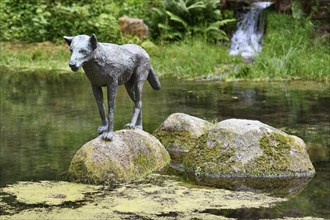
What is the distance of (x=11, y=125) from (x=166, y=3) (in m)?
13.5

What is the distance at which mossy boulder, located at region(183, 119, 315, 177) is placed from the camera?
25.4ft

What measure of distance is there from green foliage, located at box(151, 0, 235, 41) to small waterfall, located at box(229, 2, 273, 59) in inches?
21.3

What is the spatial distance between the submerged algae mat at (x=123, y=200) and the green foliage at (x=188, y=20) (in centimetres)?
1554

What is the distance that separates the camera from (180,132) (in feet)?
30.6

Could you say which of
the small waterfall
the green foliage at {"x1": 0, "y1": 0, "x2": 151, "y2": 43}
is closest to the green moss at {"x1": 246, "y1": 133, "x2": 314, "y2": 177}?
the small waterfall

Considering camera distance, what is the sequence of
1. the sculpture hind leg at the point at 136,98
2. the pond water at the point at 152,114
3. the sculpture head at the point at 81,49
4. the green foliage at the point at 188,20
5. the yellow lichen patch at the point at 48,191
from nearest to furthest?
1. the yellow lichen patch at the point at 48,191
2. the sculpture head at the point at 81,49
3. the pond water at the point at 152,114
4. the sculpture hind leg at the point at 136,98
5. the green foliage at the point at 188,20

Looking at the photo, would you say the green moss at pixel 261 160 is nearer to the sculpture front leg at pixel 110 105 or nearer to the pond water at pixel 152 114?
the pond water at pixel 152 114

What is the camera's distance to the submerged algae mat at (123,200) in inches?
241

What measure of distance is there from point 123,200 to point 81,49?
1676mm

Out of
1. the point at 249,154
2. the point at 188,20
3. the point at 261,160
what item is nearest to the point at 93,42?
the point at 249,154

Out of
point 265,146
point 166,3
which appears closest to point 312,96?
point 265,146

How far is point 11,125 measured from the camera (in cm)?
1080

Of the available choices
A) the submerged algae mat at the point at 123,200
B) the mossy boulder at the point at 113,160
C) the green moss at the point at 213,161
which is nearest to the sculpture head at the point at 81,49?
the mossy boulder at the point at 113,160

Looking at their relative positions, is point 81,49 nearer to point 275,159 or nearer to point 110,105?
point 110,105
